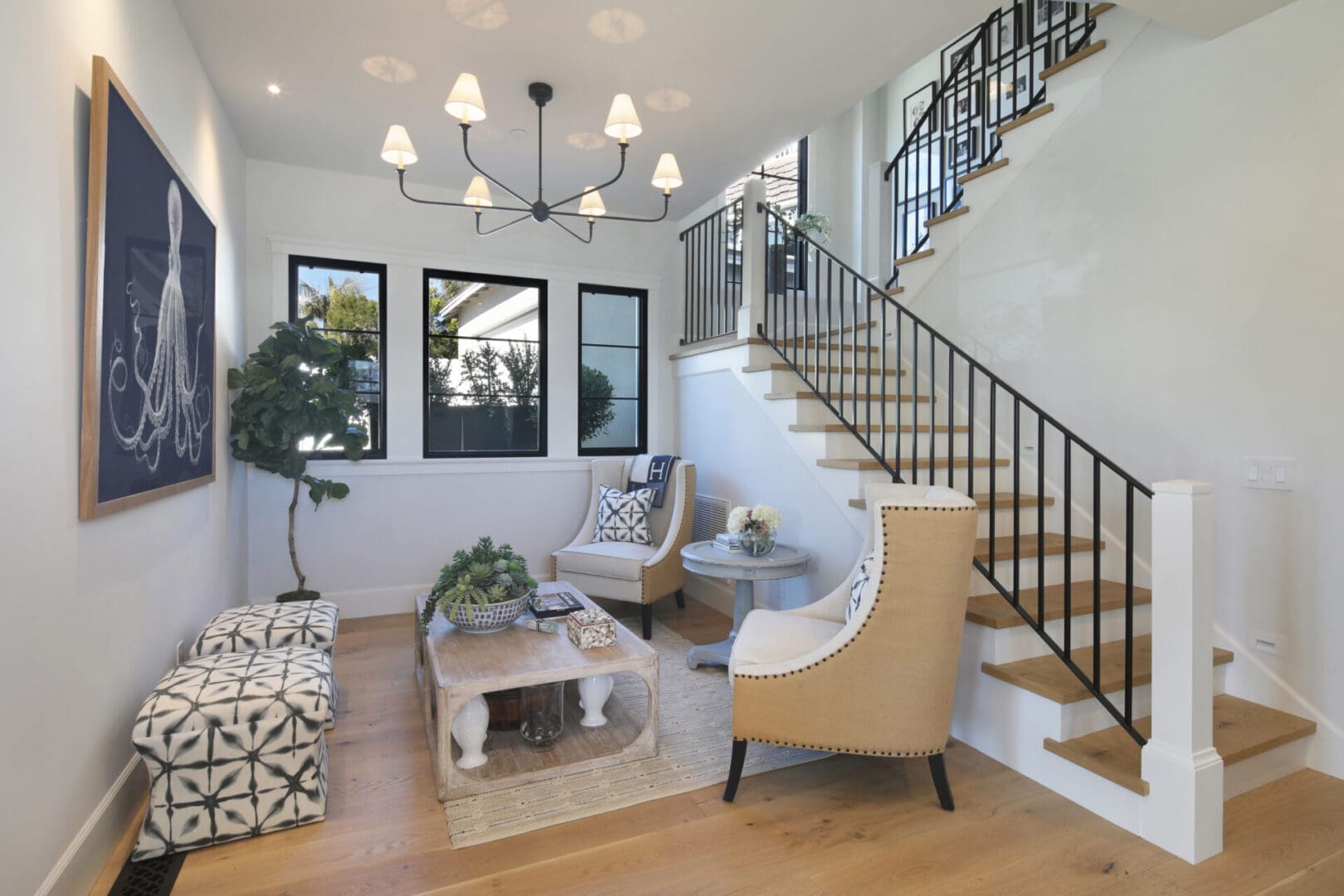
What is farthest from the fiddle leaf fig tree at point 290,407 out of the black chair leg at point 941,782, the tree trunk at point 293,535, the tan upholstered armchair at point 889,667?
the black chair leg at point 941,782

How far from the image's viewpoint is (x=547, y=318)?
17.0 feet

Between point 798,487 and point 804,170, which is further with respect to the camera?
point 804,170

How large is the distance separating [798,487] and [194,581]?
9.60 feet

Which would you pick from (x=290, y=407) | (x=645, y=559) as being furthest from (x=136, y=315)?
(x=645, y=559)

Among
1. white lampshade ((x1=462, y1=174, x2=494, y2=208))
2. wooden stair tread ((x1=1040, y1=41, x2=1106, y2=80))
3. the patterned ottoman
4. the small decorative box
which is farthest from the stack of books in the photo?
wooden stair tread ((x1=1040, y1=41, x2=1106, y2=80))

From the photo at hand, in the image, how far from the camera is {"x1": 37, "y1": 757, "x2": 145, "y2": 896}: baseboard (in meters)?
1.75

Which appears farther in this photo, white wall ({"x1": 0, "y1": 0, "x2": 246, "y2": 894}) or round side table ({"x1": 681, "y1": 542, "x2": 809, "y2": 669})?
round side table ({"x1": 681, "y1": 542, "x2": 809, "y2": 669})

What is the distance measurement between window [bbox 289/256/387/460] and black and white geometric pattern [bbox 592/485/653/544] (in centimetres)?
154

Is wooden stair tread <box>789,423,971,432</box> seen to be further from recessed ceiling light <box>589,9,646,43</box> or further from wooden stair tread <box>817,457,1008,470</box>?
recessed ceiling light <box>589,9,646,43</box>

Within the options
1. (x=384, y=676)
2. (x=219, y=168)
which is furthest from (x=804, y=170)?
(x=384, y=676)

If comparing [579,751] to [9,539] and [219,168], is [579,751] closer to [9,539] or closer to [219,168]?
[9,539]

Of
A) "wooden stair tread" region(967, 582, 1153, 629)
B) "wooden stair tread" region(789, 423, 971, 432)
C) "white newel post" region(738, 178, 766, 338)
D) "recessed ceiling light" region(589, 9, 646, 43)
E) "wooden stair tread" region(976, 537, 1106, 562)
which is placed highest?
"recessed ceiling light" region(589, 9, 646, 43)

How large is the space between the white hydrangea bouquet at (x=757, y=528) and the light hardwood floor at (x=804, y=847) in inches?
43.7

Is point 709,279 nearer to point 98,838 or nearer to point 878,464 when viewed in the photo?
point 878,464
